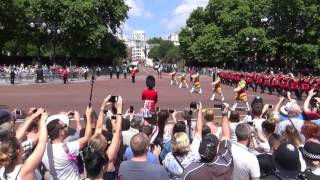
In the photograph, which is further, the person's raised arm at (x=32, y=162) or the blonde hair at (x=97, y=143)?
the blonde hair at (x=97, y=143)

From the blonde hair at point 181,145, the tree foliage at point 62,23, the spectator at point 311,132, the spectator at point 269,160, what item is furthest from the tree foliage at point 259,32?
the blonde hair at point 181,145

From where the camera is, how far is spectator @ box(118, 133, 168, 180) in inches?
206

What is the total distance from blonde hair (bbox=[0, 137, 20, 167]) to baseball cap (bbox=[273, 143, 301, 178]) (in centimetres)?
226

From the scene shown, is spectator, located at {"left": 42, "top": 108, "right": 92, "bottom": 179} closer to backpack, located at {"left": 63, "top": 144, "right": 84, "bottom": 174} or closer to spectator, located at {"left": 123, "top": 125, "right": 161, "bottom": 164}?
backpack, located at {"left": 63, "top": 144, "right": 84, "bottom": 174}

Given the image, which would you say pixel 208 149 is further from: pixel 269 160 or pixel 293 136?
pixel 293 136

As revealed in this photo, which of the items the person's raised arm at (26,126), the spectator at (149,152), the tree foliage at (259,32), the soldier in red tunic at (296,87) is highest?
the tree foliage at (259,32)

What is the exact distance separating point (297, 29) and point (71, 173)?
204 feet

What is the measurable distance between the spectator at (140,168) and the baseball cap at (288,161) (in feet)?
3.84

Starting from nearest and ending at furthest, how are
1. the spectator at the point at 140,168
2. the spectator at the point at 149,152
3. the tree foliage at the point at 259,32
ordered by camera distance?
the spectator at the point at 140,168, the spectator at the point at 149,152, the tree foliage at the point at 259,32

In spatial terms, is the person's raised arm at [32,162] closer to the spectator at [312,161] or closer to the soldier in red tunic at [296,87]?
the spectator at [312,161]

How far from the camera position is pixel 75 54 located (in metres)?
75.3

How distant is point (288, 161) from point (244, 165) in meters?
1.07

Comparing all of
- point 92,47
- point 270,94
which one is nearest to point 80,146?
point 270,94

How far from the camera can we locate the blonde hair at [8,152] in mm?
4559
